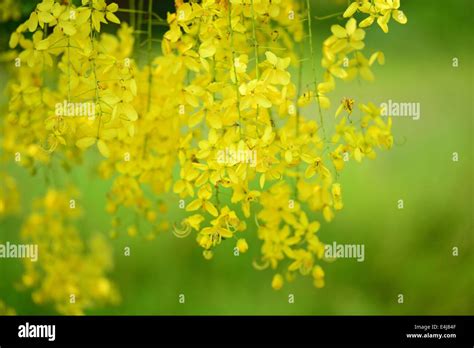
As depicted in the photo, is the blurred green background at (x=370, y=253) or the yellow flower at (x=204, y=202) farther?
the blurred green background at (x=370, y=253)

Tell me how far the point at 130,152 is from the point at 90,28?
28 centimetres

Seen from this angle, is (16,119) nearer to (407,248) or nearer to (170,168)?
(170,168)

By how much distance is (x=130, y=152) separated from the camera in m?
1.35

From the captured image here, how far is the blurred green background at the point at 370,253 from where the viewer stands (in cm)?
218

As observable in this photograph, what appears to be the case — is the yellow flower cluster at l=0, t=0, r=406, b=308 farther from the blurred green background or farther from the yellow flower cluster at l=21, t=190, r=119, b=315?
the blurred green background

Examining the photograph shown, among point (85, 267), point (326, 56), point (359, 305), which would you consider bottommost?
point (359, 305)

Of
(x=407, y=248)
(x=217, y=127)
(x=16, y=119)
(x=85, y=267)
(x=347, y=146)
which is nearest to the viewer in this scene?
(x=217, y=127)

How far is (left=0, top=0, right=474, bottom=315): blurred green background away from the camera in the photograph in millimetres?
2178

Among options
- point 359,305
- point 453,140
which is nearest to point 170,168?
point 359,305

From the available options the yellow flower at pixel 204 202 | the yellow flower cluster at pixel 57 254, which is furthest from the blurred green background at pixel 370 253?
the yellow flower at pixel 204 202

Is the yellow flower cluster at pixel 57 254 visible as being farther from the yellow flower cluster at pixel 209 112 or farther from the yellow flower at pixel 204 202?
the yellow flower at pixel 204 202

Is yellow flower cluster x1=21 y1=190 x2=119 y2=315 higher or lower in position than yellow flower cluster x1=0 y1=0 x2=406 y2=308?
lower

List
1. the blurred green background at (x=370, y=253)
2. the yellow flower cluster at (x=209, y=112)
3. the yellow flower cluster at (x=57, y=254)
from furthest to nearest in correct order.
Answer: the blurred green background at (x=370, y=253) < the yellow flower cluster at (x=57, y=254) < the yellow flower cluster at (x=209, y=112)

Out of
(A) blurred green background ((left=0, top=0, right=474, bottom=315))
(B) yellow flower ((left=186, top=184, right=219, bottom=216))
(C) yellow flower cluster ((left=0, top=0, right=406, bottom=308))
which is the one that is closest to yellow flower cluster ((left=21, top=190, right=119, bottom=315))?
(C) yellow flower cluster ((left=0, top=0, right=406, bottom=308))
